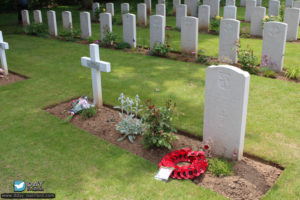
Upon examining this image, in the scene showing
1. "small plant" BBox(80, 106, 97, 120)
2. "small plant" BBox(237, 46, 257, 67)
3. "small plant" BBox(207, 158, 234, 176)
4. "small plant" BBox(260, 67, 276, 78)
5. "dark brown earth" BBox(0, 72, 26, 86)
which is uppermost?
"small plant" BBox(237, 46, 257, 67)

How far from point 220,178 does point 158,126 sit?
4.12 ft

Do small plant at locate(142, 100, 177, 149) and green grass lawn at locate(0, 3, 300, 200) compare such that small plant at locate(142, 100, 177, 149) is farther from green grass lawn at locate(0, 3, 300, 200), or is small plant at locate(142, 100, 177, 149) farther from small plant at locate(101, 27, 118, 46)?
small plant at locate(101, 27, 118, 46)

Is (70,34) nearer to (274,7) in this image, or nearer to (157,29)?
(157,29)

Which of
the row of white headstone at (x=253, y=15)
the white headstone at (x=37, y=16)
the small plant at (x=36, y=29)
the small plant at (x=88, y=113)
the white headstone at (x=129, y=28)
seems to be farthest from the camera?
the white headstone at (x=37, y=16)

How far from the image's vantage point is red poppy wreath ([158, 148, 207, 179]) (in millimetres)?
4570

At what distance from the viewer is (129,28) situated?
1188 cm

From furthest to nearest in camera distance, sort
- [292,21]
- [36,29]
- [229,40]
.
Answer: [36,29], [292,21], [229,40]

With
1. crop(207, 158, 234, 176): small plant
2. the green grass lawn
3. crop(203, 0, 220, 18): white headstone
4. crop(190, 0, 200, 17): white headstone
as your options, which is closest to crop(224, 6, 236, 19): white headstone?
crop(203, 0, 220, 18): white headstone

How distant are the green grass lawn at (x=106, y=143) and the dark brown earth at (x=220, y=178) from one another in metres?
0.16

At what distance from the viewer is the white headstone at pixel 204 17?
14.2 metres

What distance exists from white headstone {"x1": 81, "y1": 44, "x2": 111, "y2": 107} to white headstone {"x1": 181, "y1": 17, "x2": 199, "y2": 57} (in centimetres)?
479

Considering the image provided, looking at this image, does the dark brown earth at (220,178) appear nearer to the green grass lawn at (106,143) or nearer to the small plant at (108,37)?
the green grass lawn at (106,143)

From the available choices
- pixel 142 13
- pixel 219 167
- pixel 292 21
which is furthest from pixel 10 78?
pixel 292 21

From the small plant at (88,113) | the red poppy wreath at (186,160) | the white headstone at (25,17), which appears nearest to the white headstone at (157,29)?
the small plant at (88,113)
